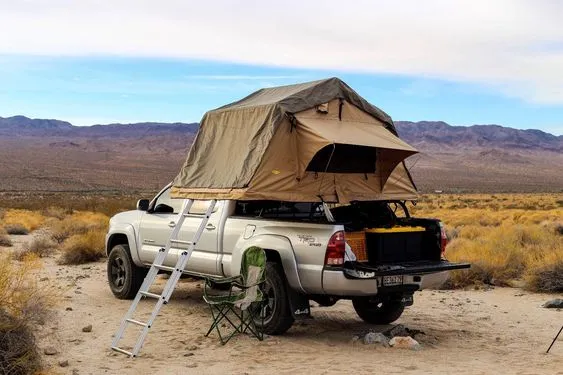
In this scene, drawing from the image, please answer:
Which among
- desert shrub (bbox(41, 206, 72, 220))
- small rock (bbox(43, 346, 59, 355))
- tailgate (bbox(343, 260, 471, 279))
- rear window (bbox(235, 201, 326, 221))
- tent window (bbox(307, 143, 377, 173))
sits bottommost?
desert shrub (bbox(41, 206, 72, 220))

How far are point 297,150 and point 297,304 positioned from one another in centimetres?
192

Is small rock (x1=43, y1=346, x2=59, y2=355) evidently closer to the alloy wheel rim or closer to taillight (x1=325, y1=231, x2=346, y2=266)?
taillight (x1=325, y1=231, x2=346, y2=266)

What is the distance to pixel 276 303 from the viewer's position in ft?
28.3

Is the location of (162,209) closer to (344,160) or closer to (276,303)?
(344,160)

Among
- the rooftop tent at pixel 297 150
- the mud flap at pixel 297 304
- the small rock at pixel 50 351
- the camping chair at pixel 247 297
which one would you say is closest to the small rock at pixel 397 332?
the mud flap at pixel 297 304

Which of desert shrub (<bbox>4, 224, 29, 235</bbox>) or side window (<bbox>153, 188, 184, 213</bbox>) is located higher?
side window (<bbox>153, 188, 184, 213</bbox>)

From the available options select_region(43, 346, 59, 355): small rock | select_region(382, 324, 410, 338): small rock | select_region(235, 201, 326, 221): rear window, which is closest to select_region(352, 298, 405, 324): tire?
select_region(382, 324, 410, 338): small rock

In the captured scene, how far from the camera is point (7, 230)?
25156 mm

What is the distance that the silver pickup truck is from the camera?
320 inches

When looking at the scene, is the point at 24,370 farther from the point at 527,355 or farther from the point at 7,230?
the point at 7,230

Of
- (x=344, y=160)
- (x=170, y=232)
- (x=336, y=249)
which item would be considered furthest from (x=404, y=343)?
(x=170, y=232)

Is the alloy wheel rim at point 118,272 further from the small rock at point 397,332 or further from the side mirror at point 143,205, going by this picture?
the small rock at point 397,332

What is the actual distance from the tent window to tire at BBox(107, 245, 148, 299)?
381cm

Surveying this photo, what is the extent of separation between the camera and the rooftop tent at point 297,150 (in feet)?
29.0
